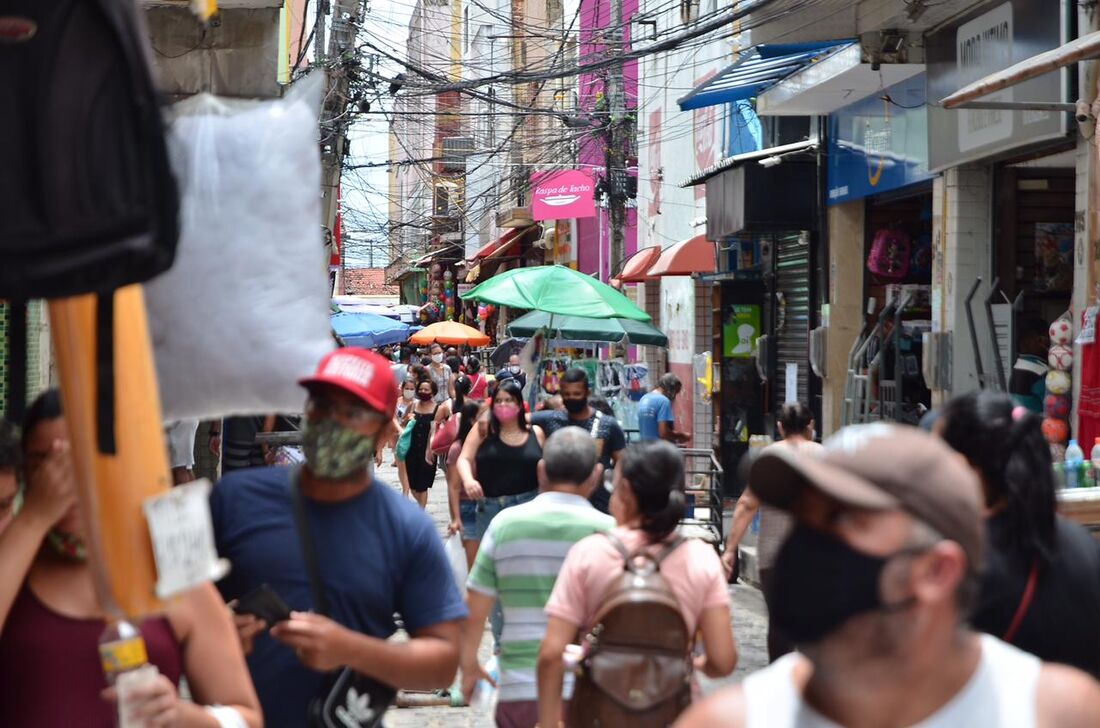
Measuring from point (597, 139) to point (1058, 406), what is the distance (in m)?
23.6

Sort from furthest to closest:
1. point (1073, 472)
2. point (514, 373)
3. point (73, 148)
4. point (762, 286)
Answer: point (514, 373) → point (762, 286) → point (1073, 472) → point (73, 148)

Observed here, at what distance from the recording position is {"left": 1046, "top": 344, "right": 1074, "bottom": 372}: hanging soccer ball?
1065 cm

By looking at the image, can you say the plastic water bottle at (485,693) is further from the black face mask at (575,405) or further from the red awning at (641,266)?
the red awning at (641,266)

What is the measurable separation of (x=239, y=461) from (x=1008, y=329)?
21.4 ft

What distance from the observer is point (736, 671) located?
9.96 m

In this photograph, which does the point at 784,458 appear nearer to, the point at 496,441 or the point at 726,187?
the point at 496,441

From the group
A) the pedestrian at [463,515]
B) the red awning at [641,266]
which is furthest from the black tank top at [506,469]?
the red awning at [641,266]

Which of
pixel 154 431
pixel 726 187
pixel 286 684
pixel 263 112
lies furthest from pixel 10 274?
pixel 726 187

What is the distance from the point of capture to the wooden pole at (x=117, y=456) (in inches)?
84.2

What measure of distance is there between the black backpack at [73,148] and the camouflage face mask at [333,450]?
177 cm

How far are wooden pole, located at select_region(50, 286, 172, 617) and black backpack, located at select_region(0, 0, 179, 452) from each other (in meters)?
0.10

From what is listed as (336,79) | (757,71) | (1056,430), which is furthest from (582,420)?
(336,79)

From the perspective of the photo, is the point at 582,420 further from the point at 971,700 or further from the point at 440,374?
the point at 440,374

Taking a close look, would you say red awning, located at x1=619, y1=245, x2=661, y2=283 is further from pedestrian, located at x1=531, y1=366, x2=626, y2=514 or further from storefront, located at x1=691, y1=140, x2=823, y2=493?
pedestrian, located at x1=531, y1=366, x2=626, y2=514
